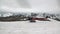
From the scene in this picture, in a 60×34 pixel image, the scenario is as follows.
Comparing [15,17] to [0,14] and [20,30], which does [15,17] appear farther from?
[20,30]

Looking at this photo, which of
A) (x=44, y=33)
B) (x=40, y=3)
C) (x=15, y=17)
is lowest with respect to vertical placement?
(x=44, y=33)

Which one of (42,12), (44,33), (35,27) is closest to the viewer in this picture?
(44,33)

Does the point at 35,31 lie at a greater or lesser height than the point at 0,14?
lesser

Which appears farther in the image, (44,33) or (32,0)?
(32,0)

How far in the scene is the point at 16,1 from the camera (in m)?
1.38

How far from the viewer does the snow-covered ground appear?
3.03 feet

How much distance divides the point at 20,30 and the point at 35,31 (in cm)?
16

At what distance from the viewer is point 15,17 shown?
126cm

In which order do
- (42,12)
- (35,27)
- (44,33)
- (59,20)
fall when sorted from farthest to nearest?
(42,12) → (59,20) → (35,27) → (44,33)

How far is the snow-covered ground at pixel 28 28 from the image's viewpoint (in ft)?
3.03

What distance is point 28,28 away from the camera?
39.4 inches

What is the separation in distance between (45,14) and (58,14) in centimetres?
19

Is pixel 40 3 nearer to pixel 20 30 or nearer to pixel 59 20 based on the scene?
pixel 59 20

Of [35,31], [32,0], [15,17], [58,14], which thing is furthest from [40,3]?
[35,31]
